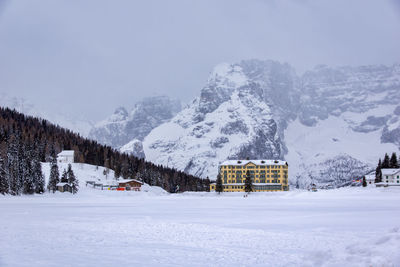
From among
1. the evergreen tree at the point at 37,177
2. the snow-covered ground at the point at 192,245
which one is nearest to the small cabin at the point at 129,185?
the evergreen tree at the point at 37,177

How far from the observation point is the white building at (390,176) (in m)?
139

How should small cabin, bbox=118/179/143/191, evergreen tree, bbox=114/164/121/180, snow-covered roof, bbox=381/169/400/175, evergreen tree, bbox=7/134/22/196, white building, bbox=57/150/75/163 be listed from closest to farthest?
evergreen tree, bbox=7/134/22/196 → snow-covered roof, bbox=381/169/400/175 → small cabin, bbox=118/179/143/191 → white building, bbox=57/150/75/163 → evergreen tree, bbox=114/164/121/180

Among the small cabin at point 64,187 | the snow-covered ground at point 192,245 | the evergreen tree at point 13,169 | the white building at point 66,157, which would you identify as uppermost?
the white building at point 66,157

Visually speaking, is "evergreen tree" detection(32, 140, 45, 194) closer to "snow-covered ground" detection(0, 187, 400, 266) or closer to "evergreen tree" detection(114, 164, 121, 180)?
"evergreen tree" detection(114, 164, 121, 180)

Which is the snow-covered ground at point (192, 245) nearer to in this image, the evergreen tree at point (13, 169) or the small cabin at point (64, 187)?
the evergreen tree at point (13, 169)

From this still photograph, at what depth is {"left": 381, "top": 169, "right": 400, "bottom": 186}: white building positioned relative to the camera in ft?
456

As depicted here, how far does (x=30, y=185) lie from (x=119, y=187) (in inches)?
1964

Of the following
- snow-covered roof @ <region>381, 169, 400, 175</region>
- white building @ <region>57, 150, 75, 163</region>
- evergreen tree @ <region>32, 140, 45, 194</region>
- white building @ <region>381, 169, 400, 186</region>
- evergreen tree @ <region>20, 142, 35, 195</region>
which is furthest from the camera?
white building @ <region>57, 150, 75, 163</region>

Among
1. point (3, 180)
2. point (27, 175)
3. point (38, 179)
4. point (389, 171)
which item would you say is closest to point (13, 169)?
point (27, 175)

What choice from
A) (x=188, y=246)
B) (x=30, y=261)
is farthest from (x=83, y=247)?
(x=188, y=246)

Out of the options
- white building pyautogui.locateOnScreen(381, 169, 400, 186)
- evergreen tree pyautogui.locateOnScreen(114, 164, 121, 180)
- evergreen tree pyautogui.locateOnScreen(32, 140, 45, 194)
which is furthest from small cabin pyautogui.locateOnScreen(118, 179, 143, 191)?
white building pyautogui.locateOnScreen(381, 169, 400, 186)

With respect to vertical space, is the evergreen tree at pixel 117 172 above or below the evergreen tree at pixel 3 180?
above

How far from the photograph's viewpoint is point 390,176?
142250 mm

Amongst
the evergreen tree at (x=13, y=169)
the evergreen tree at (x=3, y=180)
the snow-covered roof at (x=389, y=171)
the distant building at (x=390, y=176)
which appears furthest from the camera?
the snow-covered roof at (x=389, y=171)
